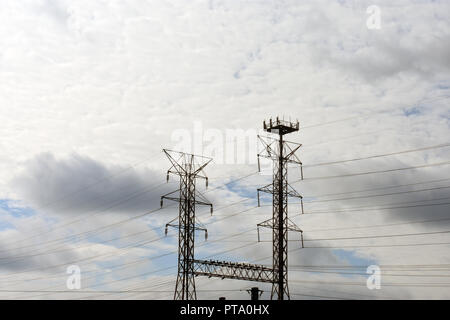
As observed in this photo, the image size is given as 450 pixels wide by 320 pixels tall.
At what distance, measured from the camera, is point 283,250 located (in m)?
49.0
